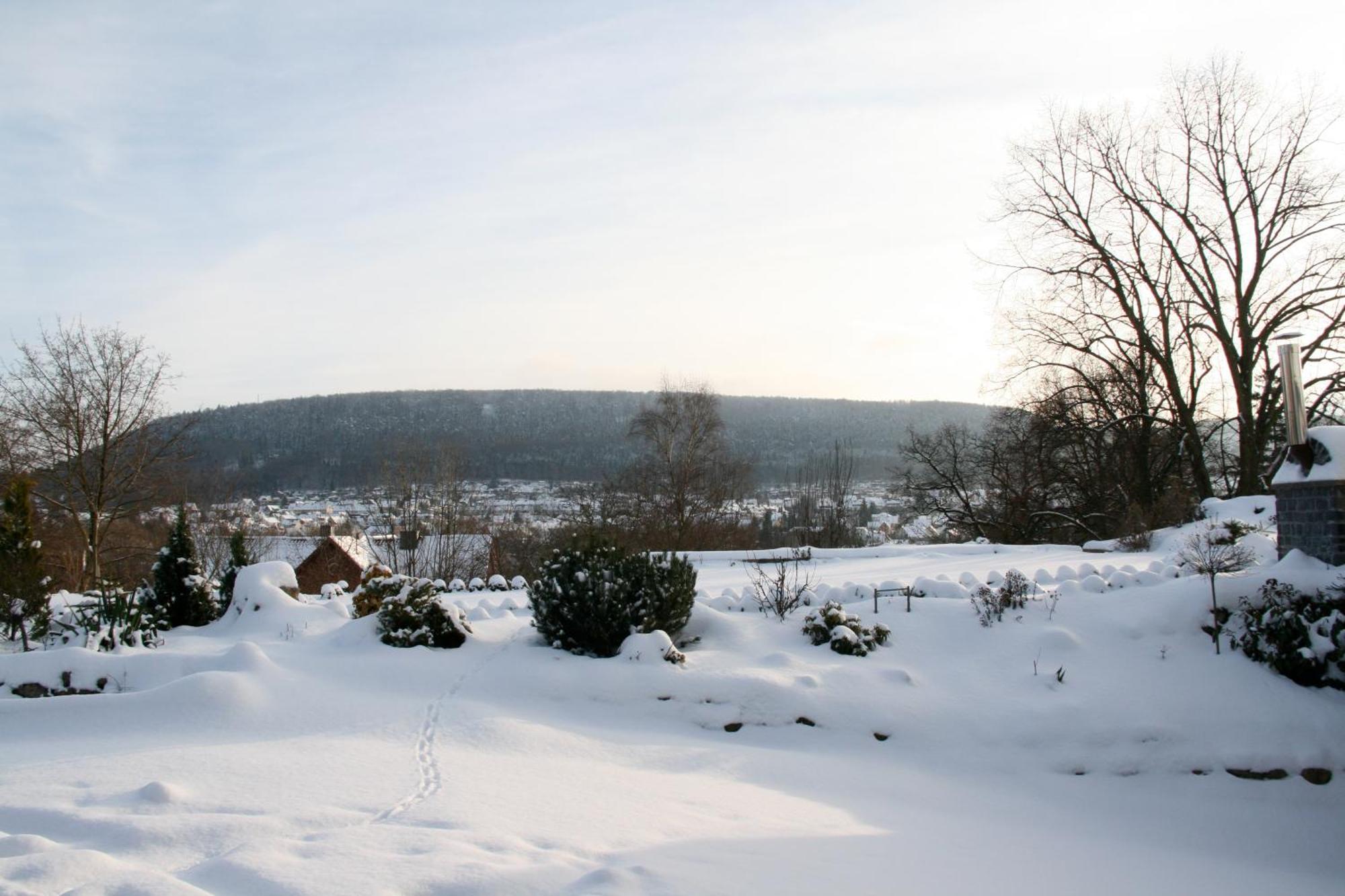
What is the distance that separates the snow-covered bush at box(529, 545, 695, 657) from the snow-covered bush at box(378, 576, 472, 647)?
2.95 ft

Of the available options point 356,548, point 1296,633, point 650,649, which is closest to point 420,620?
point 650,649

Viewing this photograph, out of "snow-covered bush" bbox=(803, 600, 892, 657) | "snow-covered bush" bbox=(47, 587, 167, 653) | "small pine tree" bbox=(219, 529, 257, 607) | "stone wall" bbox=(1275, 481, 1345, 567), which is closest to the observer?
"stone wall" bbox=(1275, 481, 1345, 567)

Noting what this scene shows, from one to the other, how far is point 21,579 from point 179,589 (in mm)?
1774

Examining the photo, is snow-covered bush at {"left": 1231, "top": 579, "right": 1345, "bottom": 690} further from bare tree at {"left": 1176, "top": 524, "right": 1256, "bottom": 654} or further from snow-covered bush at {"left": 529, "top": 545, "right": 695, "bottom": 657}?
snow-covered bush at {"left": 529, "top": 545, "right": 695, "bottom": 657}

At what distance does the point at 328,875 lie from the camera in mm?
3432

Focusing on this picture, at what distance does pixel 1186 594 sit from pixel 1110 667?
1292 mm

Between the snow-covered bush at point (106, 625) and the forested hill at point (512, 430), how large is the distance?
25529 millimetres

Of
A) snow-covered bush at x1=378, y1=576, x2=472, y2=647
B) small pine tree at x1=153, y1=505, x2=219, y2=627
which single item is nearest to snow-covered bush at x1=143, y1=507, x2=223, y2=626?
small pine tree at x1=153, y1=505, x2=219, y2=627

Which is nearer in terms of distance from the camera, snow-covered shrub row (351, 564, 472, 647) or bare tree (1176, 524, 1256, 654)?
bare tree (1176, 524, 1256, 654)

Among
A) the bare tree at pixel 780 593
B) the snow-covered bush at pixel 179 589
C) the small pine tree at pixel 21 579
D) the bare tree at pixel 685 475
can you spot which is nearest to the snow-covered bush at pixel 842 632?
the bare tree at pixel 780 593

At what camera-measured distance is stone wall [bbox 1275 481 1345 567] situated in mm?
7785

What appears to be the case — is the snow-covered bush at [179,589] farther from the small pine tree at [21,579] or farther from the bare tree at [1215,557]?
the bare tree at [1215,557]

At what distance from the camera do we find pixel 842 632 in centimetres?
862

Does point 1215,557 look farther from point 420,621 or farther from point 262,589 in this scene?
point 262,589
